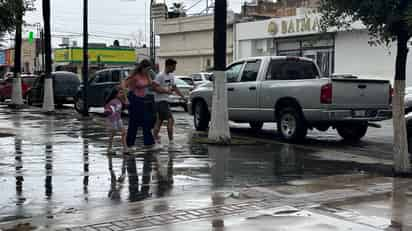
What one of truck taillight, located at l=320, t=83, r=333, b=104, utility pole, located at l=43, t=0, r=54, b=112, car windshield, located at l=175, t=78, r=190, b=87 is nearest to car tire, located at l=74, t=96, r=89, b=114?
utility pole, located at l=43, t=0, r=54, b=112

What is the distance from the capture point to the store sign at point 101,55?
70.2 meters

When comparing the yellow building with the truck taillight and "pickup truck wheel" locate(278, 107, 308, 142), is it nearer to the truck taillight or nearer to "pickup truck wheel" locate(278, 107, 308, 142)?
"pickup truck wheel" locate(278, 107, 308, 142)

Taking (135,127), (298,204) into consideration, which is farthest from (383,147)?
(298,204)

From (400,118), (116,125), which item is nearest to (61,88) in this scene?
(116,125)

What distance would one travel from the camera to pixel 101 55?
72.1 meters

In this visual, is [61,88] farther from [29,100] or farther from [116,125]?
[116,125]

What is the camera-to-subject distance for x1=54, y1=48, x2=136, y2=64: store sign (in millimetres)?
70188

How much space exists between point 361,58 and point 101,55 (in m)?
42.6

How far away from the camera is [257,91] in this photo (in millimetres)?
14984

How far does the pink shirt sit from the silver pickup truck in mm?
3647

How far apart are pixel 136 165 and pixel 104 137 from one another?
4422mm

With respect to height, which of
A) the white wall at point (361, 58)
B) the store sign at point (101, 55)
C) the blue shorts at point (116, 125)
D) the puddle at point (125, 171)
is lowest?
the puddle at point (125, 171)

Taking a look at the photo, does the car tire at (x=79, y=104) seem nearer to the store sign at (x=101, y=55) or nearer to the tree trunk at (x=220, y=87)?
the tree trunk at (x=220, y=87)

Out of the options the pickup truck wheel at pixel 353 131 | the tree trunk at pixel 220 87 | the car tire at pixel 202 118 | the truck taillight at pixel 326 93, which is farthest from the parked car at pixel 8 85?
the truck taillight at pixel 326 93
